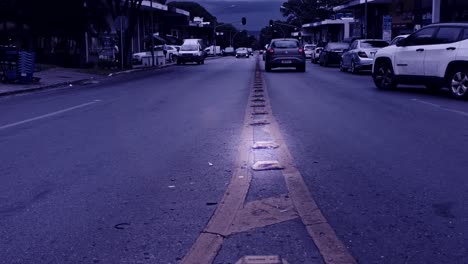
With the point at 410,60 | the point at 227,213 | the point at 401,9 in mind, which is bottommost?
the point at 227,213

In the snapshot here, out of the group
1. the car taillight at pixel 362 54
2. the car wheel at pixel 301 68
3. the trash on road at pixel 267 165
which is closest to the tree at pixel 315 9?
the car wheel at pixel 301 68

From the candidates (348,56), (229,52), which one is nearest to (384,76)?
(348,56)

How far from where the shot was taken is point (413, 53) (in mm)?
16078

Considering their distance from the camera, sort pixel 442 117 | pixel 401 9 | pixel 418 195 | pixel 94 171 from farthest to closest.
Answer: pixel 401 9 → pixel 442 117 → pixel 94 171 → pixel 418 195

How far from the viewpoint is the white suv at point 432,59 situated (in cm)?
1464

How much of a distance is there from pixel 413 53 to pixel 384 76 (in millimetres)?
1705

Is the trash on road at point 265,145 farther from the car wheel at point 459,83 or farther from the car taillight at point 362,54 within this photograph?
the car taillight at point 362,54

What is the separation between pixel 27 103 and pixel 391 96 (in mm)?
9100

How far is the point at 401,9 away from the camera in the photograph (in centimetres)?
4244

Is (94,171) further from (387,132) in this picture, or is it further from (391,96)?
(391,96)

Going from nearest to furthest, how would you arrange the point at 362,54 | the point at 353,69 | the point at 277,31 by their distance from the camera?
the point at 362,54
the point at 353,69
the point at 277,31

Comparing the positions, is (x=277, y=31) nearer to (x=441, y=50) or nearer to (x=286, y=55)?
(x=286, y=55)

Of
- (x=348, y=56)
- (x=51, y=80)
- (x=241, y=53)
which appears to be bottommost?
(x=51, y=80)

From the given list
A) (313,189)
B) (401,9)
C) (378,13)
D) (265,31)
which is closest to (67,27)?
(401,9)
